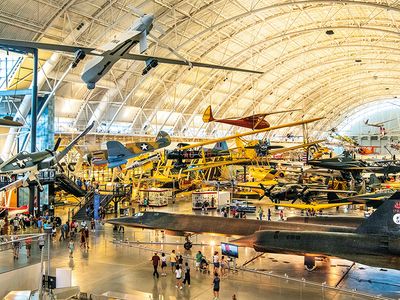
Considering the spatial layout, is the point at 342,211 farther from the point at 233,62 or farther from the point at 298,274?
the point at 233,62

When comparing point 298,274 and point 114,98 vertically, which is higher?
point 114,98

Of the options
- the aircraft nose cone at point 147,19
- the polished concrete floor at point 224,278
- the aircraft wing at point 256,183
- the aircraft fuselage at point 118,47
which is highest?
the aircraft nose cone at point 147,19

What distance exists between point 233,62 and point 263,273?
3587 centimetres

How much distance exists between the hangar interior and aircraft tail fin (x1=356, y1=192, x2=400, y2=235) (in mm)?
75

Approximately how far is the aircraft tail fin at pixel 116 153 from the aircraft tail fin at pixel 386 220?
16667 mm

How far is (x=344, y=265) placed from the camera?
16.0 metres

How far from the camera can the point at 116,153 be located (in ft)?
83.9

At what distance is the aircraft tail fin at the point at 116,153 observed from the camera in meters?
25.5

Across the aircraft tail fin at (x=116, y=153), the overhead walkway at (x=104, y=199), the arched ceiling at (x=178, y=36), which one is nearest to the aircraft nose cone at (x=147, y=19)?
the aircraft tail fin at (x=116, y=153)

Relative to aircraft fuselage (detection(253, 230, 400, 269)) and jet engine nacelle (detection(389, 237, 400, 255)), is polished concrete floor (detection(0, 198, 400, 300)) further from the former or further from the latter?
jet engine nacelle (detection(389, 237, 400, 255))

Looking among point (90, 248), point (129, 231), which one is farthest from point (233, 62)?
point (90, 248)

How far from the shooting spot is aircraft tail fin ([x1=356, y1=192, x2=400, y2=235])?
12609 millimetres

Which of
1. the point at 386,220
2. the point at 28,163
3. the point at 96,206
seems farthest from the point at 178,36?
the point at 386,220

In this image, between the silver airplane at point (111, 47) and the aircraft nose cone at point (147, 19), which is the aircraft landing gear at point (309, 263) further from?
the aircraft nose cone at point (147, 19)
